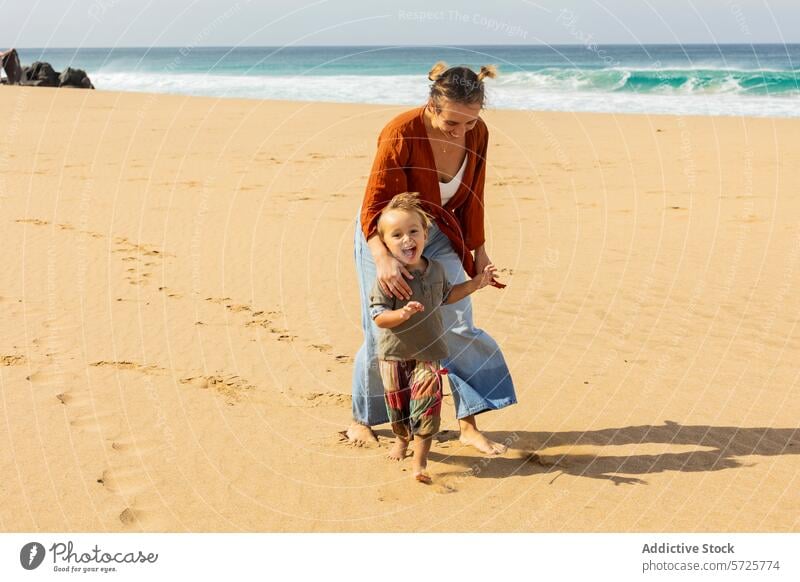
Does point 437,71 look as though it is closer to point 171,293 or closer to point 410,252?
point 410,252

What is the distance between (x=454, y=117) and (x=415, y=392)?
1196 mm

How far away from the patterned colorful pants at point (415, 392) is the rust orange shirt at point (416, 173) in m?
0.61

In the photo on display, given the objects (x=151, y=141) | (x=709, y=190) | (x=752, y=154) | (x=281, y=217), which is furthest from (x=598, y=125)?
(x=281, y=217)

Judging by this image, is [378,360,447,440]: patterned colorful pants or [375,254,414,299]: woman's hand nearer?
[375,254,414,299]: woman's hand

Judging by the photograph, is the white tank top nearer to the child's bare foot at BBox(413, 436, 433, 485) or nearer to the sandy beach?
the child's bare foot at BBox(413, 436, 433, 485)

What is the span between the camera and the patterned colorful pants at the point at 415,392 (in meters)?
3.85

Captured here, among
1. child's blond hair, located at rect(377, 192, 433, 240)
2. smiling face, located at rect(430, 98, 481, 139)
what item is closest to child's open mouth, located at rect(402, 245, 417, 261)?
child's blond hair, located at rect(377, 192, 433, 240)

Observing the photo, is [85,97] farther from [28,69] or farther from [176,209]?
[176,209]

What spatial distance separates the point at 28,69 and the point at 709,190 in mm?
28922

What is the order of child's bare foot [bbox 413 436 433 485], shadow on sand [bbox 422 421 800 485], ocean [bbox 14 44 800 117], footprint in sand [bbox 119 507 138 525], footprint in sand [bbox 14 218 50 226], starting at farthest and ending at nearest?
ocean [bbox 14 44 800 117], footprint in sand [bbox 14 218 50 226], shadow on sand [bbox 422 421 800 485], child's bare foot [bbox 413 436 433 485], footprint in sand [bbox 119 507 138 525]

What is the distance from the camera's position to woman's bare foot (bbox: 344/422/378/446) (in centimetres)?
448

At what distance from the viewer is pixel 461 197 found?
4125 mm

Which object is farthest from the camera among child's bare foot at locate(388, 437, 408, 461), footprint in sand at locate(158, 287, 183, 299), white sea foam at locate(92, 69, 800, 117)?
white sea foam at locate(92, 69, 800, 117)

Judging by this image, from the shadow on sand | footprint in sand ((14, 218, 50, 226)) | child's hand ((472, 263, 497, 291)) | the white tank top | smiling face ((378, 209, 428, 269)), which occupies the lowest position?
the shadow on sand
